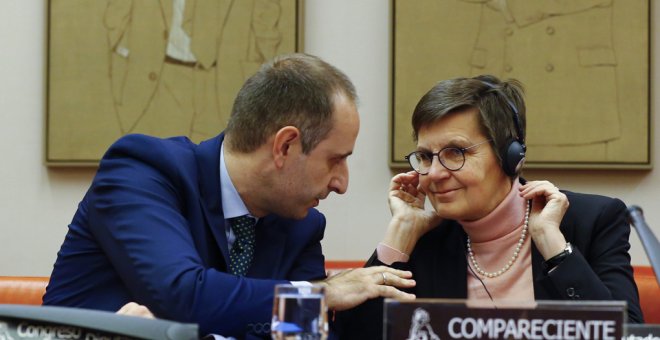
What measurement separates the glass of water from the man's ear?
0.86 m

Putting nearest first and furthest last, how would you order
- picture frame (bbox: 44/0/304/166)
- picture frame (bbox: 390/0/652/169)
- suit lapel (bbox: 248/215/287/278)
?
suit lapel (bbox: 248/215/287/278)
picture frame (bbox: 390/0/652/169)
picture frame (bbox: 44/0/304/166)

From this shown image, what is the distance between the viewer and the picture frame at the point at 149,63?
3275 mm

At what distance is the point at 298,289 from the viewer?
4.01ft

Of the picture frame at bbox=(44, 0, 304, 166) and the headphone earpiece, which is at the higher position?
the picture frame at bbox=(44, 0, 304, 166)

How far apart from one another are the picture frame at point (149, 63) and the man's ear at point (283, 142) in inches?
48.6

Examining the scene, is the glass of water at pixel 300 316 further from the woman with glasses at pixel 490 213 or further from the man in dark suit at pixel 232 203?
the woman with glasses at pixel 490 213

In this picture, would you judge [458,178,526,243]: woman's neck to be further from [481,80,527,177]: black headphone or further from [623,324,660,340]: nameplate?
[623,324,660,340]: nameplate

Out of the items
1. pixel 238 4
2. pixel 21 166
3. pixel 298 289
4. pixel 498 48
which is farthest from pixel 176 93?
pixel 298 289

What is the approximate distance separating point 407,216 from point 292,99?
1.95 ft

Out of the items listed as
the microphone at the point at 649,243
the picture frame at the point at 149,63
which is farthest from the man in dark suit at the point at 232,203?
the picture frame at the point at 149,63

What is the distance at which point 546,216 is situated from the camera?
7.39 ft

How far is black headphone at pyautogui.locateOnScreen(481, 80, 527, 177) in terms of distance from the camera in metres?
2.27

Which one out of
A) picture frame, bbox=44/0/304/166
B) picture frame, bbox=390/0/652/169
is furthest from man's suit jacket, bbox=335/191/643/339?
picture frame, bbox=44/0/304/166

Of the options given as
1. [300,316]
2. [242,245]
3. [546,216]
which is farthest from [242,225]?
[300,316]
